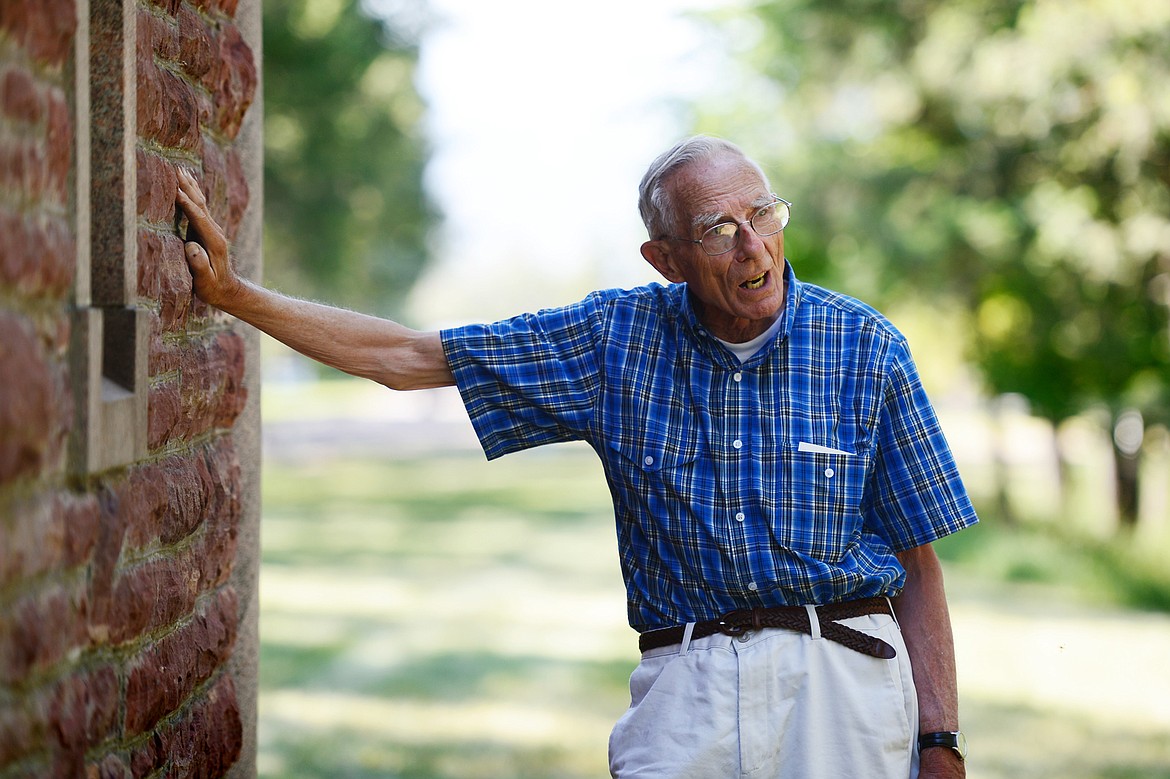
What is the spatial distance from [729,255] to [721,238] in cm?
4

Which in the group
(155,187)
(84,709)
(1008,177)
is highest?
(1008,177)

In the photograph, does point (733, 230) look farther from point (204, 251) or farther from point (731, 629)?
point (204, 251)

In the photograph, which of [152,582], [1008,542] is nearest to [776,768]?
[152,582]

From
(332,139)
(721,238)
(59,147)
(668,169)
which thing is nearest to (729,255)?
(721,238)

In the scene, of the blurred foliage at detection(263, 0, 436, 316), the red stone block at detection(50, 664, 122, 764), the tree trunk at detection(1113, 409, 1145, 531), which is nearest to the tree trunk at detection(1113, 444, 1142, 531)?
the tree trunk at detection(1113, 409, 1145, 531)

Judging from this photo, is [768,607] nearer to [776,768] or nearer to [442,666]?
[776,768]

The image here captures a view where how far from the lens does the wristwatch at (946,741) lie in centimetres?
270

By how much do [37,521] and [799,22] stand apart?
13206 millimetres

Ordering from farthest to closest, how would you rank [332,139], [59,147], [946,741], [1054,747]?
[332,139] → [1054,747] → [946,741] → [59,147]

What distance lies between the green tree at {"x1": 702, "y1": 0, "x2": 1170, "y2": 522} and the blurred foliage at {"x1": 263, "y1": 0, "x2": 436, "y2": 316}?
192 inches

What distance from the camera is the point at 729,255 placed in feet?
9.02

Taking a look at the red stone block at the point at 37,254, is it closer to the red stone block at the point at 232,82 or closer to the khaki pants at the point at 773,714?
the red stone block at the point at 232,82

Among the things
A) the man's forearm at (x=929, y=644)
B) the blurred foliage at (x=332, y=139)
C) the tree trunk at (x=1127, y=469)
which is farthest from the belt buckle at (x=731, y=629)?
the tree trunk at (x=1127, y=469)

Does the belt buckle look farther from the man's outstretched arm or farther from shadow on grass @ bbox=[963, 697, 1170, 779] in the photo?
shadow on grass @ bbox=[963, 697, 1170, 779]
